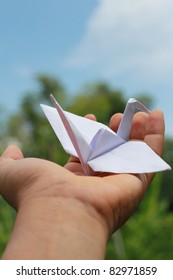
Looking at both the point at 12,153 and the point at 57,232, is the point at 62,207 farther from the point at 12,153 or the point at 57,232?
the point at 12,153

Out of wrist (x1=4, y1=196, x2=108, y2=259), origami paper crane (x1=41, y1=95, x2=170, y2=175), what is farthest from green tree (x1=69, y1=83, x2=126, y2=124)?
wrist (x1=4, y1=196, x2=108, y2=259)

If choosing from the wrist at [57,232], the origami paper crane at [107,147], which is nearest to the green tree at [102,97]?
the origami paper crane at [107,147]

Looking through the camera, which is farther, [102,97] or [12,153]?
[102,97]

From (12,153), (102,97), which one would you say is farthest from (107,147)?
(102,97)

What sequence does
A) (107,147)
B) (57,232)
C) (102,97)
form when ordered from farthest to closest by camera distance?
(102,97), (107,147), (57,232)

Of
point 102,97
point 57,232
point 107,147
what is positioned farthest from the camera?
point 102,97
